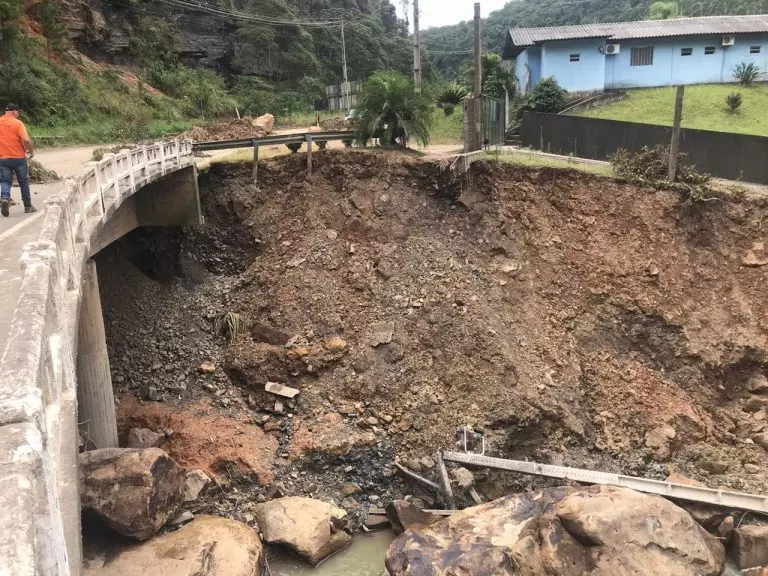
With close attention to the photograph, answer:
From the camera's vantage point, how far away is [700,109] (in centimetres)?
2723

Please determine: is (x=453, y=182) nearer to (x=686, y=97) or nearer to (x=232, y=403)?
(x=232, y=403)

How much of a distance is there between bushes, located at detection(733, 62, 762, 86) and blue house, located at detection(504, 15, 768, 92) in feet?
1.24

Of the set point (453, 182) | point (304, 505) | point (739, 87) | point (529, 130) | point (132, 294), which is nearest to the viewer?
point (304, 505)

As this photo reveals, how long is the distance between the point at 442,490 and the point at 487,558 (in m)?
3.06

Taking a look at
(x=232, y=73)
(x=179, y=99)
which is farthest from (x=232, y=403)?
(x=232, y=73)

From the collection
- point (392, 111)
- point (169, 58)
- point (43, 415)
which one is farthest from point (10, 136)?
point (169, 58)

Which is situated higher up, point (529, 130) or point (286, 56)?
point (286, 56)

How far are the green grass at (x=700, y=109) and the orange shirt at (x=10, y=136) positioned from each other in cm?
2327

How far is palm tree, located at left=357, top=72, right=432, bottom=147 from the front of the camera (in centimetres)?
1902

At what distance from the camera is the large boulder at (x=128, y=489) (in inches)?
385

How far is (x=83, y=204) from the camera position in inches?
355

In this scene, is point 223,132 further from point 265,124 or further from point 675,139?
point 675,139

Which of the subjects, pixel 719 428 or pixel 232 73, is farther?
pixel 232 73

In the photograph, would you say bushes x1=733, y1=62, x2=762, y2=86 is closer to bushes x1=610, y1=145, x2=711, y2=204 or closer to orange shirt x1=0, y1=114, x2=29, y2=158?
bushes x1=610, y1=145, x2=711, y2=204
